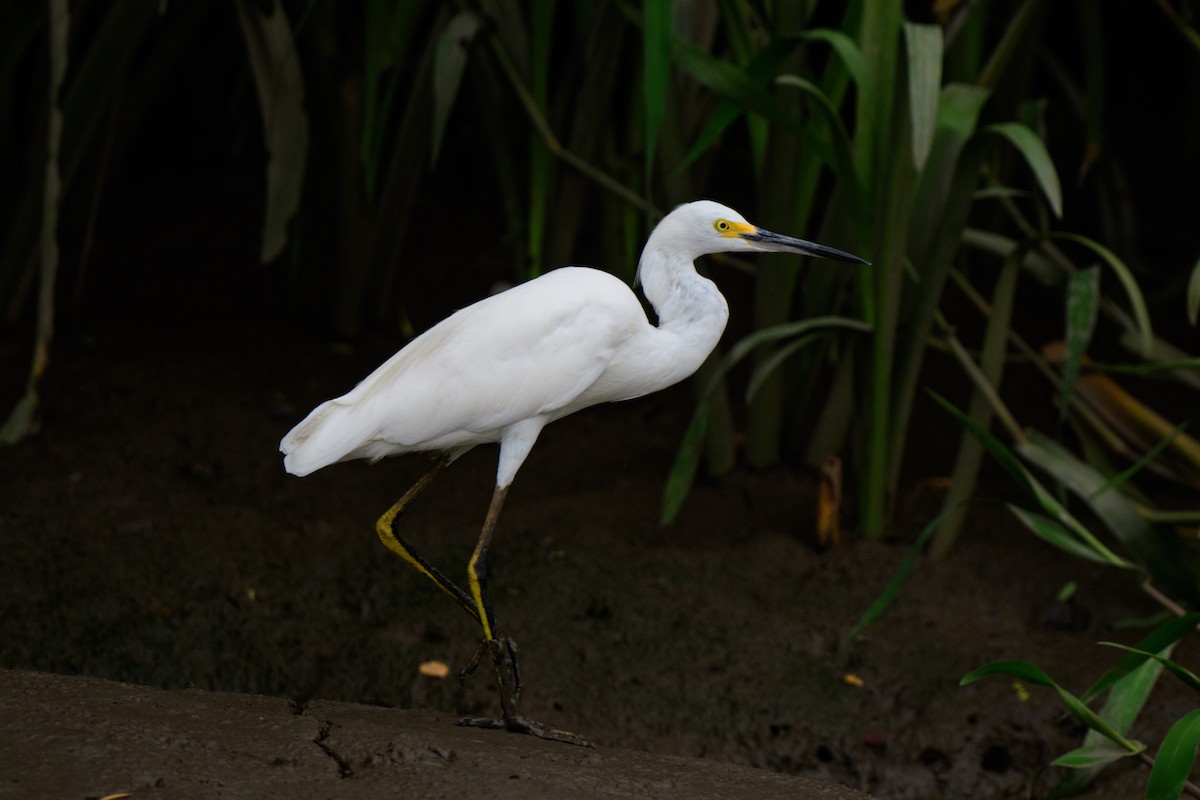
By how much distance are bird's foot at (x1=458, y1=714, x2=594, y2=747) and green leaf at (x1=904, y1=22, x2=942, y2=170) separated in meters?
1.46

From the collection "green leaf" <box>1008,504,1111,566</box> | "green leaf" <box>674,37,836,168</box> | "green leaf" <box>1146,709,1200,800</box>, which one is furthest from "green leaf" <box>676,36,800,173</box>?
"green leaf" <box>1146,709,1200,800</box>

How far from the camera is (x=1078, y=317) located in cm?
309

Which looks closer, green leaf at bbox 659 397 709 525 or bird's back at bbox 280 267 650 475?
bird's back at bbox 280 267 650 475

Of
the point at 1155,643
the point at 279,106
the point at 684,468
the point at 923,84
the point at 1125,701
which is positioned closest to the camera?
the point at 1155,643

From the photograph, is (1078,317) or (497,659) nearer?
(497,659)

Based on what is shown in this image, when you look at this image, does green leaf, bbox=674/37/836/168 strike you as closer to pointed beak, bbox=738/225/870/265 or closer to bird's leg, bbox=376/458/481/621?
pointed beak, bbox=738/225/870/265

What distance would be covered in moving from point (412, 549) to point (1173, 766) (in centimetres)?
154

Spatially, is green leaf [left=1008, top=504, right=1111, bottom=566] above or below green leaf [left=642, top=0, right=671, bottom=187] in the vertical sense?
below

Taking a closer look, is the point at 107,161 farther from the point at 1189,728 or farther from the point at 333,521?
the point at 1189,728

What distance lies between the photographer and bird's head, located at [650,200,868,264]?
→ 269 cm

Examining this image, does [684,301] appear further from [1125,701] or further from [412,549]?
[1125,701]

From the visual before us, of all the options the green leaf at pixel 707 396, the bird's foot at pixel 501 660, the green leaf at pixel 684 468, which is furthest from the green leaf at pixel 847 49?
the bird's foot at pixel 501 660

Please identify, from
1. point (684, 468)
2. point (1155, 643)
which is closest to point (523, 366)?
point (684, 468)

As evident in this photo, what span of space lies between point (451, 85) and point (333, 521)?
127 cm
